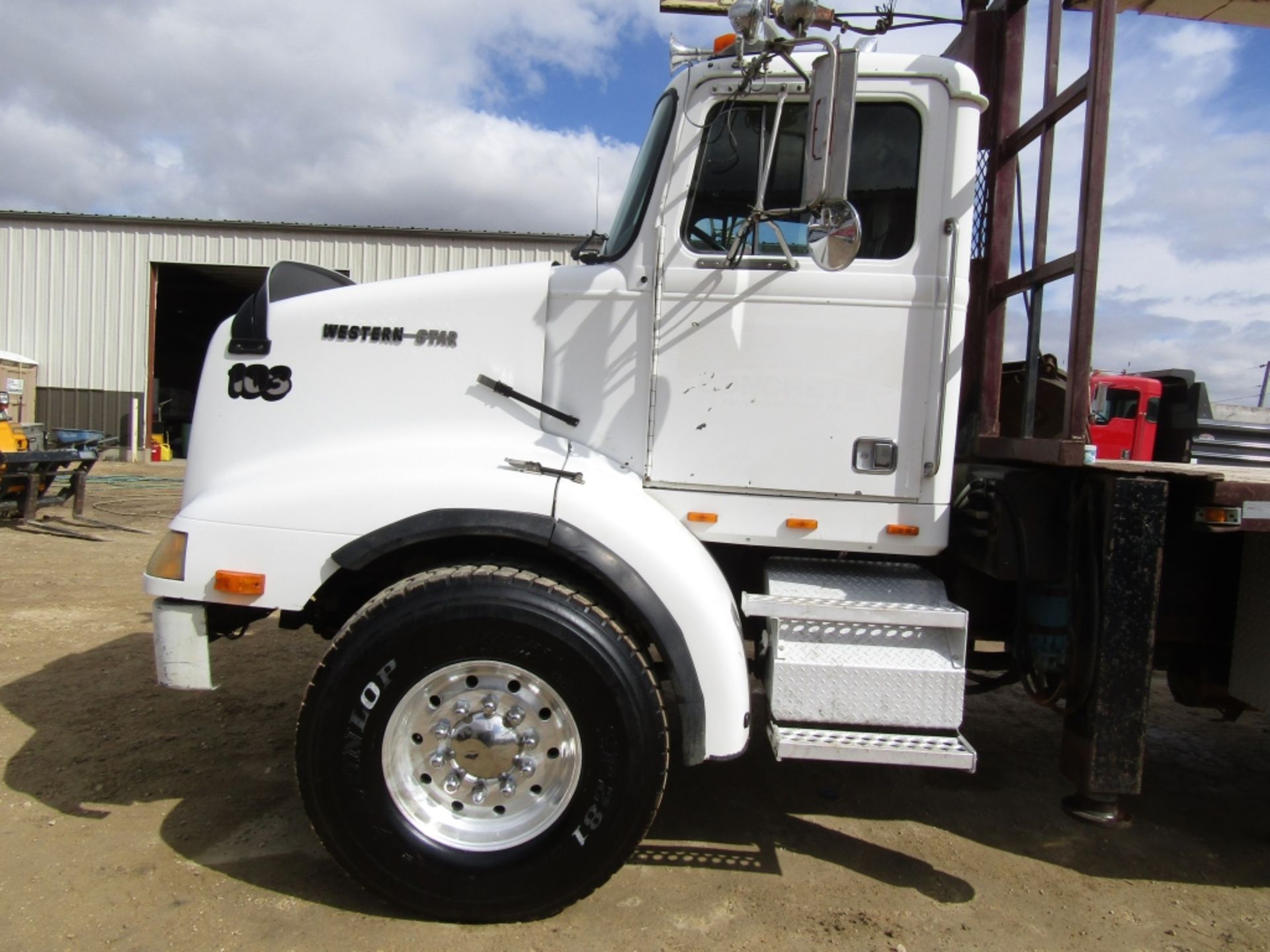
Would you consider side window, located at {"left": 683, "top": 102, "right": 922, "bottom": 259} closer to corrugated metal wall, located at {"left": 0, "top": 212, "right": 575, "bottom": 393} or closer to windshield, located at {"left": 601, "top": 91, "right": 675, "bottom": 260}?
windshield, located at {"left": 601, "top": 91, "right": 675, "bottom": 260}

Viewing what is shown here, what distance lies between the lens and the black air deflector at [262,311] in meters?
3.04

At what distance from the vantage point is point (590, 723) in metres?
2.59

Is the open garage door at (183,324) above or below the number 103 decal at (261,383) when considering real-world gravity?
above

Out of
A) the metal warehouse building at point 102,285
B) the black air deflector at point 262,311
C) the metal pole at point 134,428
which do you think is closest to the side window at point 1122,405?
the black air deflector at point 262,311

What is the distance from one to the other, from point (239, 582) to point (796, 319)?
2069mm

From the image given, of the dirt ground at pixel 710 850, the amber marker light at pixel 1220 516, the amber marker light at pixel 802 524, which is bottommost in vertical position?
the dirt ground at pixel 710 850

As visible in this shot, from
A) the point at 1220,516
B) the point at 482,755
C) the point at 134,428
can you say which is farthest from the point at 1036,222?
the point at 134,428

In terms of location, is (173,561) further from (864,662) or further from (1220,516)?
(1220,516)

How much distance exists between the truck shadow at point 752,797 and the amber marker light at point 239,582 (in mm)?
995

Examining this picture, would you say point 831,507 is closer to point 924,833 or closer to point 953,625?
point 953,625

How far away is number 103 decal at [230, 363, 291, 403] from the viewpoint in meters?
3.01

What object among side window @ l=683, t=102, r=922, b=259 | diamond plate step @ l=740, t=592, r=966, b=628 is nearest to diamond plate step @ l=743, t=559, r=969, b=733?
diamond plate step @ l=740, t=592, r=966, b=628

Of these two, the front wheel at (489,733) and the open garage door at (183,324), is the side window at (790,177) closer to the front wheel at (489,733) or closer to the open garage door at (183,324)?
the front wheel at (489,733)

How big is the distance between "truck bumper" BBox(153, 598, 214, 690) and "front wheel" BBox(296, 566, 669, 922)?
1.48 ft
